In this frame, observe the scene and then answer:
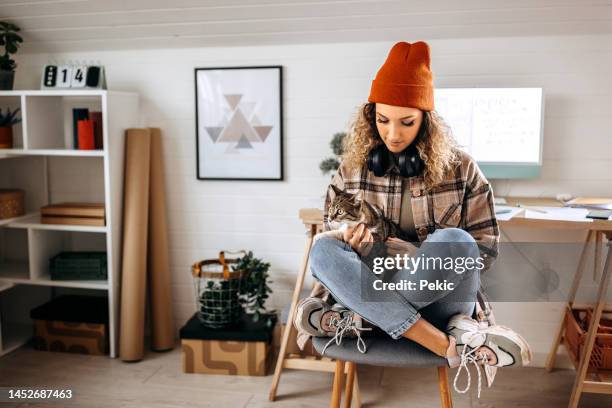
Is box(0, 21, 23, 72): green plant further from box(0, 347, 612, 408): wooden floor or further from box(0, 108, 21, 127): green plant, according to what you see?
box(0, 347, 612, 408): wooden floor

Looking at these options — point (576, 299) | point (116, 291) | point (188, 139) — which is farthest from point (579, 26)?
point (116, 291)

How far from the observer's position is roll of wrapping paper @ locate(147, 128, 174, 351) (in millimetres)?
3230

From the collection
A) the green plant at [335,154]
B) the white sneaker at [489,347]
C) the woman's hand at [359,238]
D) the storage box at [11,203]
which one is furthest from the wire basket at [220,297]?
the white sneaker at [489,347]

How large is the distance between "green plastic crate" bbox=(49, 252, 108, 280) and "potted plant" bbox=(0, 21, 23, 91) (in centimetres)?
95

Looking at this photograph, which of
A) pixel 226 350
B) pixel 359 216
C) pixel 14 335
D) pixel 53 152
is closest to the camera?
pixel 359 216

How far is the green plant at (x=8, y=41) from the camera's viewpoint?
10.4 feet

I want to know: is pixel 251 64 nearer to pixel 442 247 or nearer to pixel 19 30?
pixel 19 30

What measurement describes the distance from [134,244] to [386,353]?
1.75 meters

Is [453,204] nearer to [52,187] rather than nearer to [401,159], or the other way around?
[401,159]

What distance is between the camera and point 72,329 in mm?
3203

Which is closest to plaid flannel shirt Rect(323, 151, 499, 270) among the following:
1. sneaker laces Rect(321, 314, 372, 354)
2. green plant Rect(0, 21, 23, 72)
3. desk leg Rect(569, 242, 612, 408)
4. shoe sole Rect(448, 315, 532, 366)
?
shoe sole Rect(448, 315, 532, 366)

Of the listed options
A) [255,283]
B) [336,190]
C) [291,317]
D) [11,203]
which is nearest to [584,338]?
[291,317]

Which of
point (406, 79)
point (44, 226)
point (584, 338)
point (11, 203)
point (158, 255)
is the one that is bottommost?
point (584, 338)

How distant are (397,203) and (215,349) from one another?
1.40 metres
